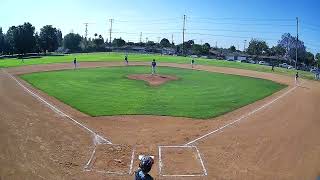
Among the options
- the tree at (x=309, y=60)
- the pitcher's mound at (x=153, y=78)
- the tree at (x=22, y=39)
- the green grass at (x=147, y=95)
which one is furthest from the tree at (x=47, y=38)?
the tree at (x=309, y=60)

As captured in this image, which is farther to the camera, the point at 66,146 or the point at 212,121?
the point at 212,121

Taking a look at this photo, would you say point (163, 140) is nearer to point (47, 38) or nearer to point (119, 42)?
point (47, 38)

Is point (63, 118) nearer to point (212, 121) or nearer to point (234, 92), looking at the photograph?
point (212, 121)

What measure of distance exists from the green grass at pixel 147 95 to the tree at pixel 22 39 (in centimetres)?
6028

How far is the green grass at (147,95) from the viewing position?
22.0 meters

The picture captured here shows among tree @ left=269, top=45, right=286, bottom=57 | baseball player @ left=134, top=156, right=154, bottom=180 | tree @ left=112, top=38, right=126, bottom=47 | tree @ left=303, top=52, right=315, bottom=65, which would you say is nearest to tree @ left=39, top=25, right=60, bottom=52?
tree @ left=112, top=38, right=126, bottom=47

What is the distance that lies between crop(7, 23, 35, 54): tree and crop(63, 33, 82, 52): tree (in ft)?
77.1

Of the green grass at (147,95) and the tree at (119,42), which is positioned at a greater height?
the tree at (119,42)

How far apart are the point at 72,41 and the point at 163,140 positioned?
10911cm

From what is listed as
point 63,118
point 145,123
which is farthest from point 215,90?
point 63,118

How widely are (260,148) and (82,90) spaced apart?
1700cm

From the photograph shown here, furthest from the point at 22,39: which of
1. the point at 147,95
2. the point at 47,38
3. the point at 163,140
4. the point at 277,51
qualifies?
the point at 277,51

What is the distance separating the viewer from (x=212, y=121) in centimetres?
1975

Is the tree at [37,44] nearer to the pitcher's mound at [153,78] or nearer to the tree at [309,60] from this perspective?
the pitcher's mound at [153,78]
